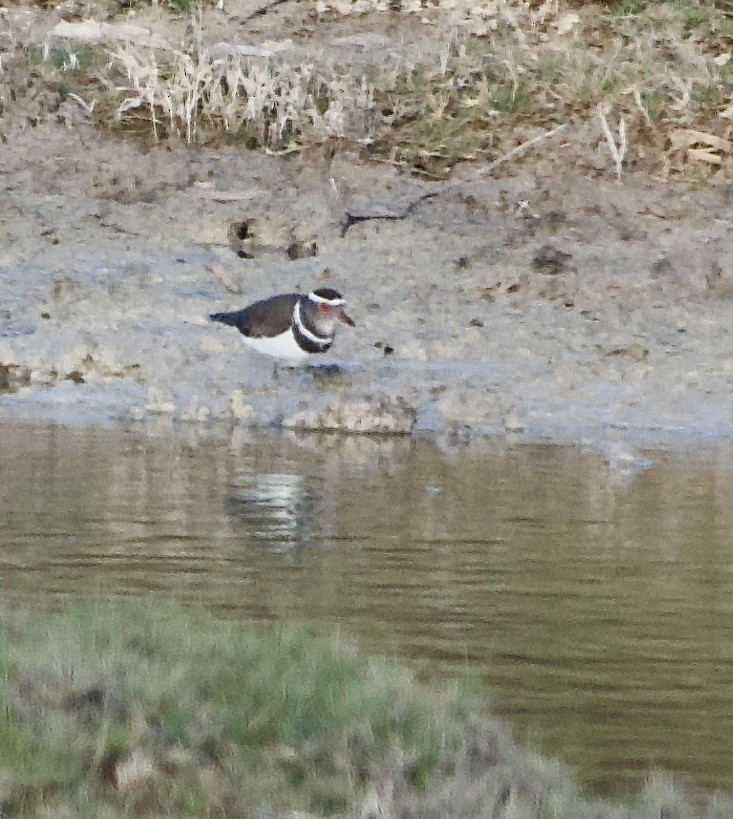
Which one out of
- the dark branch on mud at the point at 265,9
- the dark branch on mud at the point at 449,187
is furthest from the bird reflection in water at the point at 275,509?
the dark branch on mud at the point at 265,9

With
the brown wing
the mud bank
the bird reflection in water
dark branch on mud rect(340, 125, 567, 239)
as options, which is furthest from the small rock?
the bird reflection in water

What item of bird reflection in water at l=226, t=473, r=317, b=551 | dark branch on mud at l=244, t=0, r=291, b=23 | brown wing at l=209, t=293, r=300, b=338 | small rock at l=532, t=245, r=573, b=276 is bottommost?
bird reflection in water at l=226, t=473, r=317, b=551

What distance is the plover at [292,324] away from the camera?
A: 11836 mm

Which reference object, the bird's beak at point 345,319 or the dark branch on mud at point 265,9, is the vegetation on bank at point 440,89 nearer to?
the dark branch on mud at point 265,9

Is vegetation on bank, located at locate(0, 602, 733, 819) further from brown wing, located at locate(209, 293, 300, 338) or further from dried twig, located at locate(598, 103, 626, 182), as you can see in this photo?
dried twig, located at locate(598, 103, 626, 182)

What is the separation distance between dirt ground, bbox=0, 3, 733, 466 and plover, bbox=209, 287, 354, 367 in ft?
0.64

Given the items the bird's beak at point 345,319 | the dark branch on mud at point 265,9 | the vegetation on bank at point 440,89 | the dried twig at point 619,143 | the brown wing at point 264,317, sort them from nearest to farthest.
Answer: the brown wing at point 264,317, the bird's beak at point 345,319, the dried twig at point 619,143, the vegetation on bank at point 440,89, the dark branch on mud at point 265,9

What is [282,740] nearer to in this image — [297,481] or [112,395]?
[297,481]

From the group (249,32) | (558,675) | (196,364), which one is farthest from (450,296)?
(558,675)

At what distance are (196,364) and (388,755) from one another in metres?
7.64

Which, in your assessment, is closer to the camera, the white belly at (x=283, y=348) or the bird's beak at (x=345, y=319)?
the white belly at (x=283, y=348)

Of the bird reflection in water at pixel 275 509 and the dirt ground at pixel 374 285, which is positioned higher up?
the dirt ground at pixel 374 285

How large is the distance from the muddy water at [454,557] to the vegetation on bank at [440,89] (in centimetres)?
660

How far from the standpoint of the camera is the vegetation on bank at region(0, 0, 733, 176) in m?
16.9
